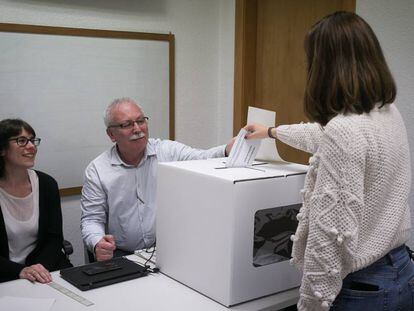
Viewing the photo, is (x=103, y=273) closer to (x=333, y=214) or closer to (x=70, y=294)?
(x=70, y=294)

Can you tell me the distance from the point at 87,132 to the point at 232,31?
118cm

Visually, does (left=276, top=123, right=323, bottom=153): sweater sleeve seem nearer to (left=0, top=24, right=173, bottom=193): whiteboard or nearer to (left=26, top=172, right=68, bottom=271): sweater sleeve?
(left=26, top=172, right=68, bottom=271): sweater sleeve

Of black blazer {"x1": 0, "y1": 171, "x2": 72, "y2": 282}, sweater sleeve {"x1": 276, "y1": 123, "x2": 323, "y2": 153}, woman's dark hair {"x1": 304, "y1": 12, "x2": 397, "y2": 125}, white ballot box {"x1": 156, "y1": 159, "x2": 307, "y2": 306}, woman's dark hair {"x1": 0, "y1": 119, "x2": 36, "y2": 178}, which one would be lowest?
black blazer {"x1": 0, "y1": 171, "x2": 72, "y2": 282}

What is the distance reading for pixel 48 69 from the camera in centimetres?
286

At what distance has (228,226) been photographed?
1.44 m

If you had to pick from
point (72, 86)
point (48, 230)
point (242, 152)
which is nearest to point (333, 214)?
point (242, 152)

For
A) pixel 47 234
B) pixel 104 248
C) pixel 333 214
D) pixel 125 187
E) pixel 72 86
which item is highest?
pixel 72 86

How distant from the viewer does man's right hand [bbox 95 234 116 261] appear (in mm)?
1901

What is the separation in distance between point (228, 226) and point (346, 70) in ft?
1.80

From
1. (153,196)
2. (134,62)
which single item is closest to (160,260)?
(153,196)

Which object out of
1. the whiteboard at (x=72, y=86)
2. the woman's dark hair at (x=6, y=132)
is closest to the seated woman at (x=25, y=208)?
the woman's dark hair at (x=6, y=132)

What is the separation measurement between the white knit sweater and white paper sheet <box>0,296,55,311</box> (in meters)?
0.76

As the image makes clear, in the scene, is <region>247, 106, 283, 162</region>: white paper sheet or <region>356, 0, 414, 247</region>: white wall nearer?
<region>247, 106, 283, 162</region>: white paper sheet

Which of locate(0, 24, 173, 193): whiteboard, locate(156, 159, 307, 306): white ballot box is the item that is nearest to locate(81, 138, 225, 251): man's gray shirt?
locate(156, 159, 307, 306): white ballot box
